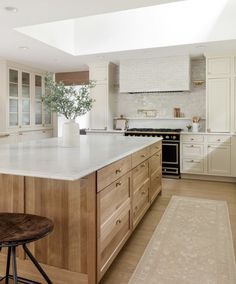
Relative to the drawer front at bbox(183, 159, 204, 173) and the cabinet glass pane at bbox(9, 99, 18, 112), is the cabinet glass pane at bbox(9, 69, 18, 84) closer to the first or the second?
the cabinet glass pane at bbox(9, 99, 18, 112)

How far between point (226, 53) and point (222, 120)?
1.24m

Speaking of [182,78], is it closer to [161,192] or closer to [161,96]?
[161,96]

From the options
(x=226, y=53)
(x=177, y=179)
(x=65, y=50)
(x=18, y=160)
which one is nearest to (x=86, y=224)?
(x=18, y=160)

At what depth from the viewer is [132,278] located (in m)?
2.01

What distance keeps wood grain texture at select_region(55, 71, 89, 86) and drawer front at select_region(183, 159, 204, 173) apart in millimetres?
3350

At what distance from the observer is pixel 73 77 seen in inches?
287

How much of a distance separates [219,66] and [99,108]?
103 inches

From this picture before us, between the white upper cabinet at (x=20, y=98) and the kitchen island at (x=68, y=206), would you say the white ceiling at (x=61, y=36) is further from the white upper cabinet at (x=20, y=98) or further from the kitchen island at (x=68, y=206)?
the kitchen island at (x=68, y=206)

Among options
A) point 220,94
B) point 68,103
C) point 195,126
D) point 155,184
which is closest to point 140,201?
point 155,184

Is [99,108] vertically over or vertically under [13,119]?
over

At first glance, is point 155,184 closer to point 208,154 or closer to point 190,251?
point 190,251

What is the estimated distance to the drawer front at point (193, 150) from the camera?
524cm

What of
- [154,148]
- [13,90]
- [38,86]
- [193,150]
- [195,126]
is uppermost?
[38,86]

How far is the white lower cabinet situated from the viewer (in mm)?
5059
